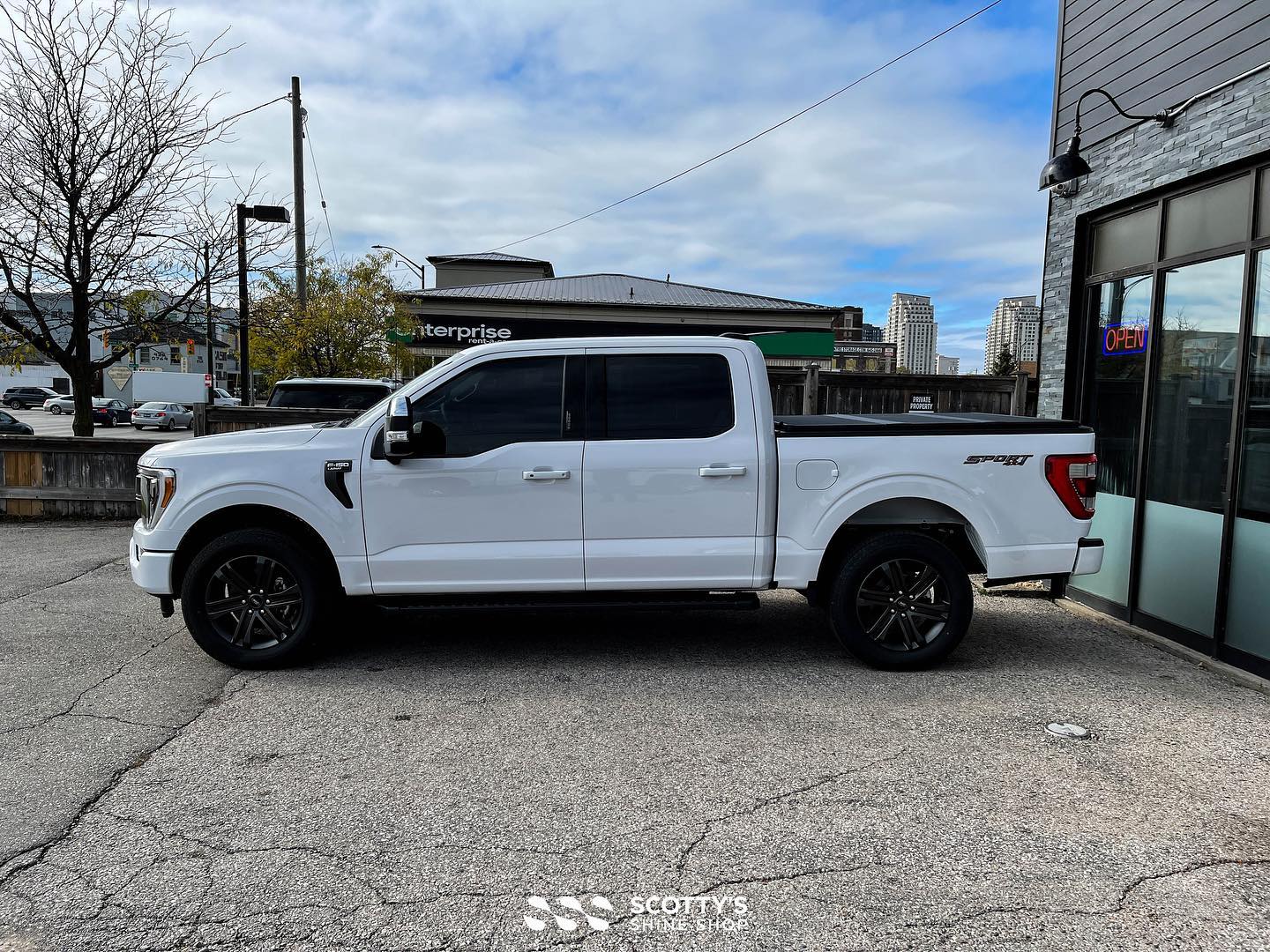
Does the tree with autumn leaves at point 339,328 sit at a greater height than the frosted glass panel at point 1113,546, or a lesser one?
greater

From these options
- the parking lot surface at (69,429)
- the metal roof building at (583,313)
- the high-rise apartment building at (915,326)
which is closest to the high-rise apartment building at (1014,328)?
the high-rise apartment building at (915,326)

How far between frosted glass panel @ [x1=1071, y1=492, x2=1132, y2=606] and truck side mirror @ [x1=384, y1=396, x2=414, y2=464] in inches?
210

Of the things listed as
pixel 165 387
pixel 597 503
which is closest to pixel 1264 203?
pixel 597 503

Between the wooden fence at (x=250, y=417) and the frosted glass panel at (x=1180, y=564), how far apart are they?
8975mm

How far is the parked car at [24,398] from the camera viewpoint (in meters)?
54.4

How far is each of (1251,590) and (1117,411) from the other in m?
2.04

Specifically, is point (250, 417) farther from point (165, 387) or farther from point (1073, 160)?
point (165, 387)

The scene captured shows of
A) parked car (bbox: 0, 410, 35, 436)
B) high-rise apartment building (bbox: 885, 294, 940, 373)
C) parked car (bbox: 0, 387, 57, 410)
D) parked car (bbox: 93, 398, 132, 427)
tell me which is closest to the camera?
parked car (bbox: 0, 410, 35, 436)

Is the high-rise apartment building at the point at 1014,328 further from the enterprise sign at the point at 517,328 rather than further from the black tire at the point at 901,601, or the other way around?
the black tire at the point at 901,601

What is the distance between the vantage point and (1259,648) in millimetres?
5633

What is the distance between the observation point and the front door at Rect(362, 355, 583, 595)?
529 centimetres

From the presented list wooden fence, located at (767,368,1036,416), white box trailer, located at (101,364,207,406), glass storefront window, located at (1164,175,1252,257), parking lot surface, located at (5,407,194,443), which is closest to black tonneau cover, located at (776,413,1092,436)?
glass storefront window, located at (1164,175,1252,257)

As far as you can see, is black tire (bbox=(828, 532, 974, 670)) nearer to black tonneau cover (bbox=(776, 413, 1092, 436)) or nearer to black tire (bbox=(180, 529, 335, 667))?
black tonneau cover (bbox=(776, 413, 1092, 436))

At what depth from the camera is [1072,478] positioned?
5.44m
